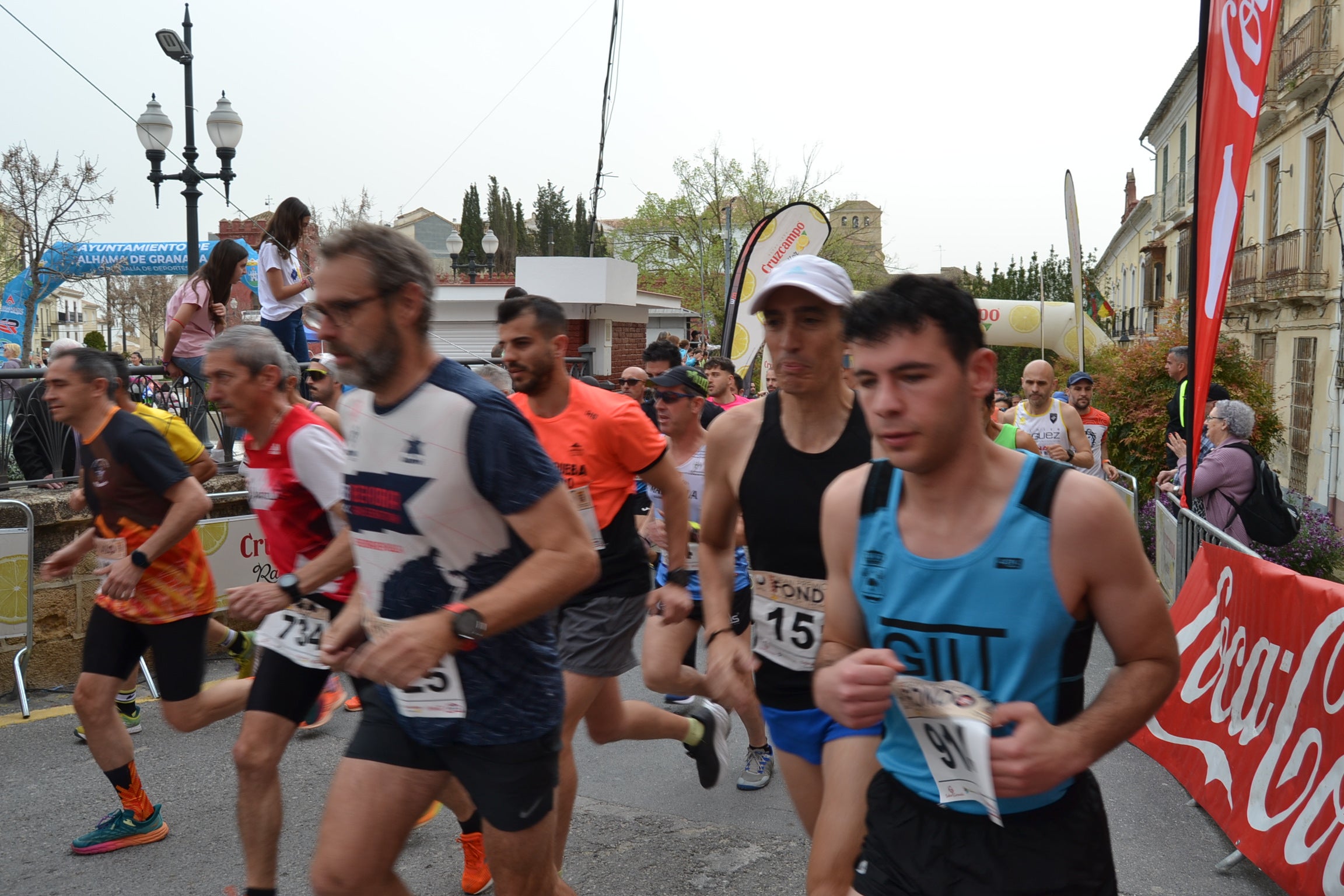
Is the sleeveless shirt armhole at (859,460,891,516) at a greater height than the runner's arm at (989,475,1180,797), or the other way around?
the sleeveless shirt armhole at (859,460,891,516)

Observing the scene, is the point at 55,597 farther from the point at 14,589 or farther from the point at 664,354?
the point at 664,354

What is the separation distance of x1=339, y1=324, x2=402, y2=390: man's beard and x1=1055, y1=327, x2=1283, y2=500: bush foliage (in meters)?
11.1

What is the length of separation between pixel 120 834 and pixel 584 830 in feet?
6.12

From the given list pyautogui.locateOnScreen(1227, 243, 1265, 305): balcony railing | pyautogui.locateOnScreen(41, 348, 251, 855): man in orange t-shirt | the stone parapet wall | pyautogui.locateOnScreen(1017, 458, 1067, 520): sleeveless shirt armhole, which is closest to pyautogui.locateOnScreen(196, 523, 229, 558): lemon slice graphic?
the stone parapet wall

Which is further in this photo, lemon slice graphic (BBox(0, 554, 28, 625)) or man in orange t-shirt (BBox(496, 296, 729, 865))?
lemon slice graphic (BBox(0, 554, 28, 625))

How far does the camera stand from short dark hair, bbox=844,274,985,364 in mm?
1929

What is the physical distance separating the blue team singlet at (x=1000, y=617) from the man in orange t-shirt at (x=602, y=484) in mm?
2238

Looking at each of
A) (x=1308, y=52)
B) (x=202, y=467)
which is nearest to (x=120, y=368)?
(x=202, y=467)

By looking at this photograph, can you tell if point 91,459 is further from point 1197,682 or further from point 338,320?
point 1197,682

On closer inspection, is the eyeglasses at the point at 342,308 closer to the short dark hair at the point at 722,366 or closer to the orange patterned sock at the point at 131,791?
the orange patterned sock at the point at 131,791

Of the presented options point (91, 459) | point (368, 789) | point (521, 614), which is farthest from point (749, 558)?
point (91, 459)

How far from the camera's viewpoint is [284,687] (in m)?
3.63

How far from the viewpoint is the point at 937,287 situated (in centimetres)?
197

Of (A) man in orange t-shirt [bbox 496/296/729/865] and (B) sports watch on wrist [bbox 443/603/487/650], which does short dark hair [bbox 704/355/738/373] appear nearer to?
(A) man in orange t-shirt [bbox 496/296/729/865]
